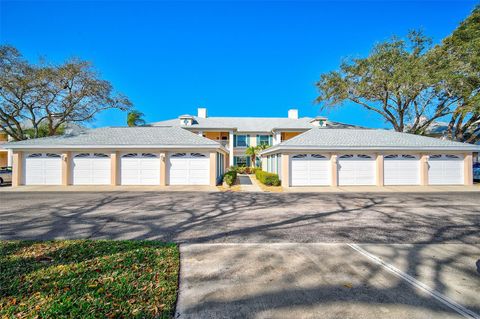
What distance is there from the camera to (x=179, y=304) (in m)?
2.96

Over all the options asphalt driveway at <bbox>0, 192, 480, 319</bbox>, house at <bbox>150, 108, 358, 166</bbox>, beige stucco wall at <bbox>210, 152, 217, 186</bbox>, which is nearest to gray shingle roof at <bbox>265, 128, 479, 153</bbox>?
beige stucco wall at <bbox>210, 152, 217, 186</bbox>

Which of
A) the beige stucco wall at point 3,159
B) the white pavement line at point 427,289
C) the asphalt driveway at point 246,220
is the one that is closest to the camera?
the white pavement line at point 427,289

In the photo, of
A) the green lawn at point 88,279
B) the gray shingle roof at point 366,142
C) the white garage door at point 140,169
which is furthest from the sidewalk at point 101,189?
the green lawn at point 88,279

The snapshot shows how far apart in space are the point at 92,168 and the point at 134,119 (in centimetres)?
1803

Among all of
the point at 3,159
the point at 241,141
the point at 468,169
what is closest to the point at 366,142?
the point at 468,169

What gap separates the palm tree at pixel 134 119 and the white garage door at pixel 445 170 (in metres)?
33.9

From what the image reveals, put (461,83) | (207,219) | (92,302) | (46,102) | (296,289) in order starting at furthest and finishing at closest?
1. (46,102)
2. (461,83)
3. (207,219)
4. (296,289)
5. (92,302)

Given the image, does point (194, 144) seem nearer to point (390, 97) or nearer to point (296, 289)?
point (296, 289)

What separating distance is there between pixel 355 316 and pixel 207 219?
17.2 feet

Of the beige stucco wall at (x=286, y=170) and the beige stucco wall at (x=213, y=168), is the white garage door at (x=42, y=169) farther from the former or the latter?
the beige stucco wall at (x=286, y=170)

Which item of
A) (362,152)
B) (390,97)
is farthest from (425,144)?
(390,97)

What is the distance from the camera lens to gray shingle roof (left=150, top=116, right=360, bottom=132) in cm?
3034

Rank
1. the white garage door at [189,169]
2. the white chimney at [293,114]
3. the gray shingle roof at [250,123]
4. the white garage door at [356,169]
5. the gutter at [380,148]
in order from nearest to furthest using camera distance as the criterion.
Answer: the gutter at [380,148] → the white garage door at [356,169] → the white garage door at [189,169] → the gray shingle roof at [250,123] → the white chimney at [293,114]

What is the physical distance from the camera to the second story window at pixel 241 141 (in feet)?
102
